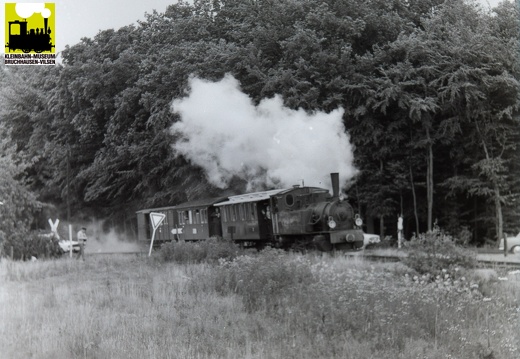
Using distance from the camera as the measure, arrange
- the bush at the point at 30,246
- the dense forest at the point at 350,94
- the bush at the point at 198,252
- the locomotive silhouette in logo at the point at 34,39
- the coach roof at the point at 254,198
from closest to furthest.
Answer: the locomotive silhouette in logo at the point at 34,39
the bush at the point at 198,252
the coach roof at the point at 254,198
the bush at the point at 30,246
the dense forest at the point at 350,94

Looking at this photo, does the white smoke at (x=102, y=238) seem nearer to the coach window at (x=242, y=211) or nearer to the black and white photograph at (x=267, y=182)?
the black and white photograph at (x=267, y=182)

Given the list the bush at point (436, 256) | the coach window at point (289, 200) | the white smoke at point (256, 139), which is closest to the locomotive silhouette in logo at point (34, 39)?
the bush at point (436, 256)

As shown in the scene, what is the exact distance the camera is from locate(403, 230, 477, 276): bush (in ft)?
41.3

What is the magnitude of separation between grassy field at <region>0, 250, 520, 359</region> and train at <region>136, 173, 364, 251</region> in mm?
4208

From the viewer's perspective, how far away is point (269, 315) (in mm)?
9914

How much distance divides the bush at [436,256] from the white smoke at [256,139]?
8643 millimetres

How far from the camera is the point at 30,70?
35.8 metres

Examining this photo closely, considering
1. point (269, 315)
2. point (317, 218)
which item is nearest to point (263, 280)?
point (269, 315)

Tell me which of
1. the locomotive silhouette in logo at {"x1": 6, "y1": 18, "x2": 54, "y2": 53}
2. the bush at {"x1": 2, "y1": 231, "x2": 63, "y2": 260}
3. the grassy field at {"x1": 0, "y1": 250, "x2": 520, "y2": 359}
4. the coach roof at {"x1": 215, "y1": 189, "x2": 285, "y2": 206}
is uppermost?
the locomotive silhouette in logo at {"x1": 6, "y1": 18, "x2": 54, "y2": 53}

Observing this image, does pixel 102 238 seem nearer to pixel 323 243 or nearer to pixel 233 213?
pixel 233 213

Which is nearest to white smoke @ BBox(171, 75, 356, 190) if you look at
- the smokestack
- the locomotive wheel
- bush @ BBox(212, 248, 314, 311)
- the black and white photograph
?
the black and white photograph

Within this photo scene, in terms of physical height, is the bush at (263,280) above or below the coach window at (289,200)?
below

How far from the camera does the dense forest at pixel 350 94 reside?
2364cm

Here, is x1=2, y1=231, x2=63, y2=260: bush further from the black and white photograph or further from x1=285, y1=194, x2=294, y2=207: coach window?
x1=285, y1=194, x2=294, y2=207: coach window
